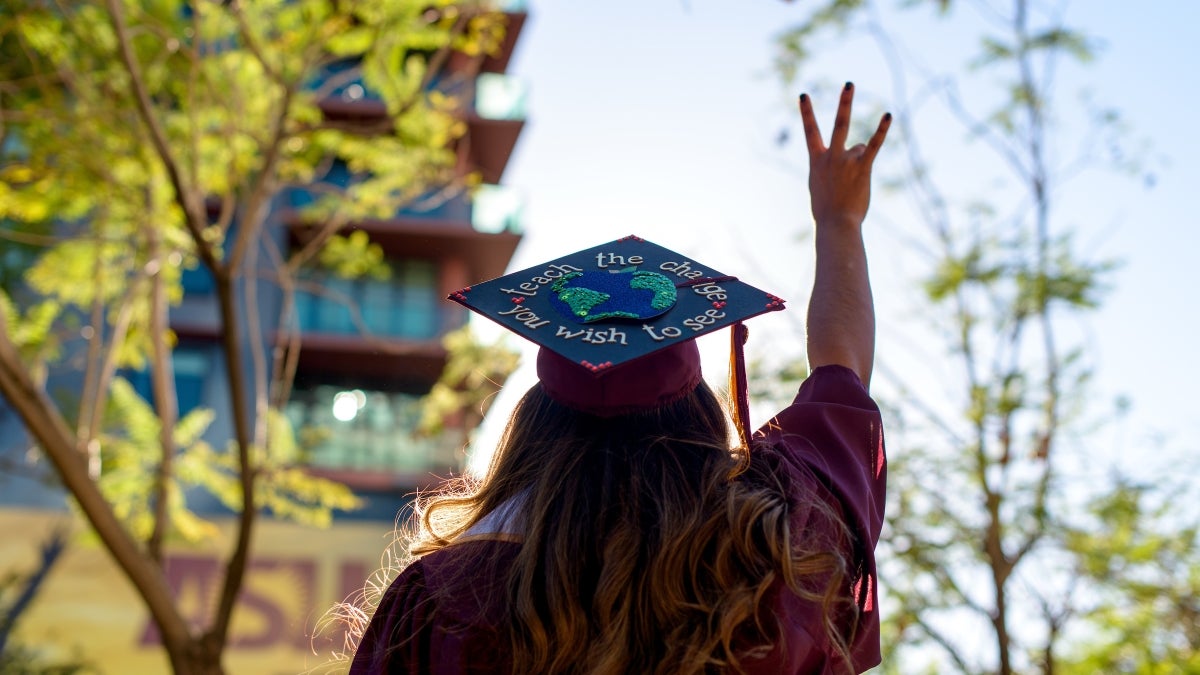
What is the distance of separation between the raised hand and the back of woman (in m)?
0.24

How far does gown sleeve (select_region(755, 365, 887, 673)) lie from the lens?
1564 millimetres

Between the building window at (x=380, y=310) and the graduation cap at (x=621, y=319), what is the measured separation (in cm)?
1794

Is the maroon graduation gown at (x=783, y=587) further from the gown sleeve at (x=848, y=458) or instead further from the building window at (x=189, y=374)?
the building window at (x=189, y=374)

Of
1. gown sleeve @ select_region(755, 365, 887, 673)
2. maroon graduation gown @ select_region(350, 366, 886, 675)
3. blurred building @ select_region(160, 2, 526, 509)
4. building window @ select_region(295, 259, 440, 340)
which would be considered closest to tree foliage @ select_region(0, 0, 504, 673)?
maroon graduation gown @ select_region(350, 366, 886, 675)

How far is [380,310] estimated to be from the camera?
64.3 feet

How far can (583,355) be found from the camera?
1540 mm

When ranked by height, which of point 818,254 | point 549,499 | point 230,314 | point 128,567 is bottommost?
point 128,567

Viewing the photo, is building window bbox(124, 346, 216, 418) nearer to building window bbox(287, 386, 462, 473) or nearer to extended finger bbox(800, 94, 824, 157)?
building window bbox(287, 386, 462, 473)

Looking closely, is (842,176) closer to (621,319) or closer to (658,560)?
(621,319)

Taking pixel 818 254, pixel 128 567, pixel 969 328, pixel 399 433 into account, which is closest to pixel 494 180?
pixel 399 433

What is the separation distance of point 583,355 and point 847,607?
1.59 feet

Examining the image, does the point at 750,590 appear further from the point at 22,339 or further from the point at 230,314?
the point at 22,339

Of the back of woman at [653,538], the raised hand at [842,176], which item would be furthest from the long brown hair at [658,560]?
the raised hand at [842,176]

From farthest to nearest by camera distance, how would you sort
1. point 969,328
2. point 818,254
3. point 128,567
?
point 969,328, point 128,567, point 818,254
